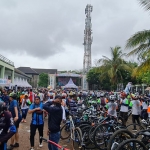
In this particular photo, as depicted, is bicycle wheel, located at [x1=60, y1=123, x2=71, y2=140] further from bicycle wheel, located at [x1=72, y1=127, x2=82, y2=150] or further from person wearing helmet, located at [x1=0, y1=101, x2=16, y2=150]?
person wearing helmet, located at [x1=0, y1=101, x2=16, y2=150]

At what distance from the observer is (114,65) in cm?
2533

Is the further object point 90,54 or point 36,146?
point 90,54

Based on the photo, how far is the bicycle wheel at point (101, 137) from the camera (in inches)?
246

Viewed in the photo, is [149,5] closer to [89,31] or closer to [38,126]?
[38,126]

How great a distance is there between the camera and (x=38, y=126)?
607 centimetres

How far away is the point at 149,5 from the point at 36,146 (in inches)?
301

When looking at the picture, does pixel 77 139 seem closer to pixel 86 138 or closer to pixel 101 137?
pixel 86 138

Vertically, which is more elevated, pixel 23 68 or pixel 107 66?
pixel 23 68

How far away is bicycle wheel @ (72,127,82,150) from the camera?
614 cm

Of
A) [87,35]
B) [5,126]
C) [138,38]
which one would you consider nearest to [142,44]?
[138,38]

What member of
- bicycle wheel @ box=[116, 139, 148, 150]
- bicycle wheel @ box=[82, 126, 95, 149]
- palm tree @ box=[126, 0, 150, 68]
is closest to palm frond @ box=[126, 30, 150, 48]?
palm tree @ box=[126, 0, 150, 68]

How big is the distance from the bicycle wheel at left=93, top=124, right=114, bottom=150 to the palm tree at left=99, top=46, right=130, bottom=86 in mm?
18302

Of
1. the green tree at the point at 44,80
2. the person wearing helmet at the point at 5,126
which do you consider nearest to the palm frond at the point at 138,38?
the person wearing helmet at the point at 5,126

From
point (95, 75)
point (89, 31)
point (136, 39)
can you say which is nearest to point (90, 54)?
point (89, 31)
